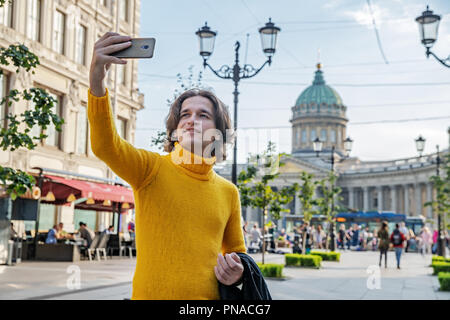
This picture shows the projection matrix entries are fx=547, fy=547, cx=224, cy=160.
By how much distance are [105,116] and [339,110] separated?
106 metres

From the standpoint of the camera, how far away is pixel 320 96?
106250mm

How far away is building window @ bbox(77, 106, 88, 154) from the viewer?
79.2 ft

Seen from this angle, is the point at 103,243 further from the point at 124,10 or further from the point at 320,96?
the point at 320,96

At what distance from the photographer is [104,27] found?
25188mm

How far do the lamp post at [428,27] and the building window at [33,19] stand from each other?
14.4m

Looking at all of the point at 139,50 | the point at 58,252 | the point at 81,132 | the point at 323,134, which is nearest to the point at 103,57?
the point at 139,50

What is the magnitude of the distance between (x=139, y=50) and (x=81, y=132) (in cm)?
2363

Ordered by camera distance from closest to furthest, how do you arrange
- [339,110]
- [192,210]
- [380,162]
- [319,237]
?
[192,210] < [319,237] < [380,162] < [339,110]

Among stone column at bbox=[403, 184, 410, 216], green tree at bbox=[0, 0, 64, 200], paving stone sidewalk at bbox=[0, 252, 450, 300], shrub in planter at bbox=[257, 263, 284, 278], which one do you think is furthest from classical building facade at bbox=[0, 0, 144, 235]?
stone column at bbox=[403, 184, 410, 216]

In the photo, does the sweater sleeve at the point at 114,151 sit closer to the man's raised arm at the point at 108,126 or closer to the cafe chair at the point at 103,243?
the man's raised arm at the point at 108,126

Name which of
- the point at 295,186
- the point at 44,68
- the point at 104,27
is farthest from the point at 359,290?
the point at 104,27

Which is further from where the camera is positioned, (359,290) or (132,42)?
(359,290)

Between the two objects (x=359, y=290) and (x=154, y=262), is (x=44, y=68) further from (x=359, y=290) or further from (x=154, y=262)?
(x=154, y=262)
